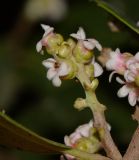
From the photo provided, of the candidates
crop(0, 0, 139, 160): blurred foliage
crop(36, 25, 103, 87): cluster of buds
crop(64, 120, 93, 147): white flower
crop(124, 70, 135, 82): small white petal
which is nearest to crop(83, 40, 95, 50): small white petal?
crop(36, 25, 103, 87): cluster of buds

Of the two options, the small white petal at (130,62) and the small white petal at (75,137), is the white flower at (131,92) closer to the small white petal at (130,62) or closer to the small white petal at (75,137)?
the small white petal at (130,62)

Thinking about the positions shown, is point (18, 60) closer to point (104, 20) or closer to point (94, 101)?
point (104, 20)

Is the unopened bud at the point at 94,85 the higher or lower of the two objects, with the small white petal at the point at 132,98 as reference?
higher

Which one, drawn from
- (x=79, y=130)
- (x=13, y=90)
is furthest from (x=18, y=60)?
(x=79, y=130)

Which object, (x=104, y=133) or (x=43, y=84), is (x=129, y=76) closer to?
(x=104, y=133)

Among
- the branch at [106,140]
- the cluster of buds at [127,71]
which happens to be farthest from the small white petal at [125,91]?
the branch at [106,140]

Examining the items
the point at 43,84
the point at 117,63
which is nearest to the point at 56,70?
the point at 117,63
